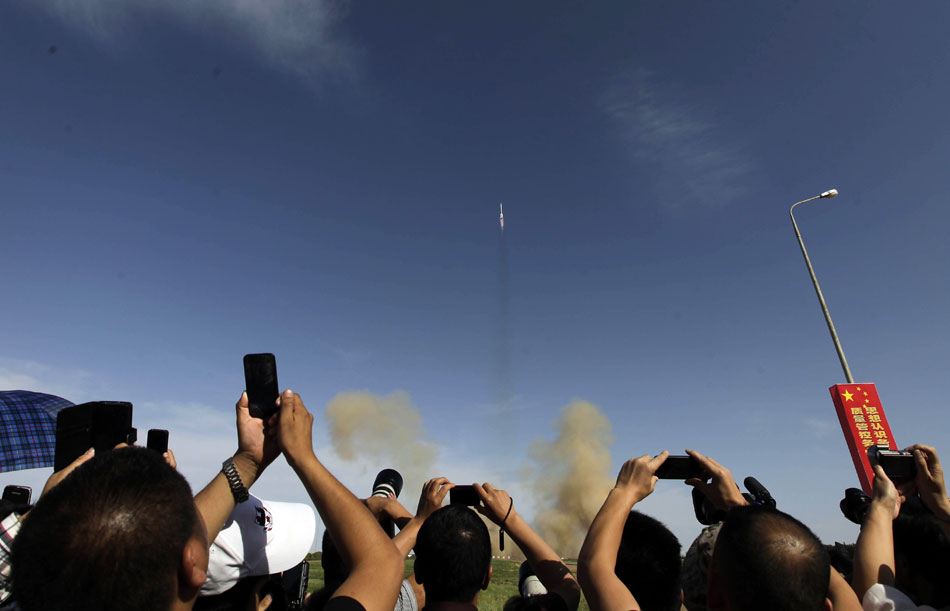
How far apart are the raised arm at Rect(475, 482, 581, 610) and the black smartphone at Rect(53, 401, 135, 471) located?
1755 millimetres

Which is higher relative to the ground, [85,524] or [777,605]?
[85,524]

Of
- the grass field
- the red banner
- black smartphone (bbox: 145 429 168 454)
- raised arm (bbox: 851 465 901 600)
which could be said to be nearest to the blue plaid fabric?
black smartphone (bbox: 145 429 168 454)

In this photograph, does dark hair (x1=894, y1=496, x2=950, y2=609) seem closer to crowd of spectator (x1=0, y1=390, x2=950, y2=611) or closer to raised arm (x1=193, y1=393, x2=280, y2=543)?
crowd of spectator (x1=0, y1=390, x2=950, y2=611)

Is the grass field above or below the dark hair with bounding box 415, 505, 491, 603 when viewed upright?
below

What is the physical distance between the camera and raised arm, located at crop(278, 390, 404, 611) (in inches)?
69.2

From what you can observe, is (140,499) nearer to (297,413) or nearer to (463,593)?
(297,413)

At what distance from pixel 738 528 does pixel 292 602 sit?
100 inches

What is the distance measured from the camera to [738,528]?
2.03m

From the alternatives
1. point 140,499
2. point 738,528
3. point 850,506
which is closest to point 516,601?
point 738,528

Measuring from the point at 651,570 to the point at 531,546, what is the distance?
0.66 meters

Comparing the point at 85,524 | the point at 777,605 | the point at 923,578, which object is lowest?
the point at 923,578

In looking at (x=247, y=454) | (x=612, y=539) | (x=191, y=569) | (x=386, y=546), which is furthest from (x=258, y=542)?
(x=612, y=539)

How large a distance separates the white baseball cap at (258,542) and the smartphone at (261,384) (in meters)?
0.67

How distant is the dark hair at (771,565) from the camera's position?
6.28 feet
